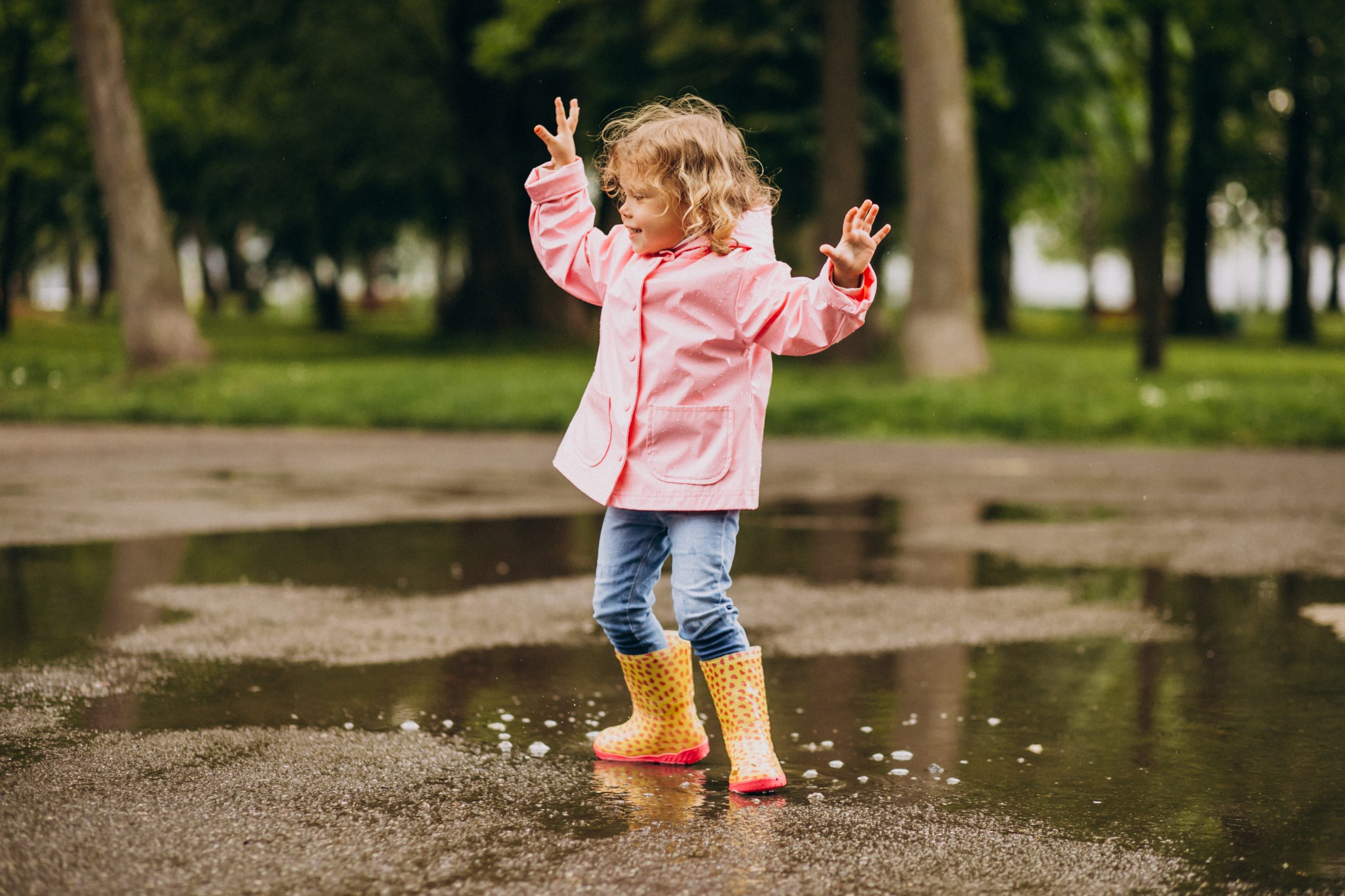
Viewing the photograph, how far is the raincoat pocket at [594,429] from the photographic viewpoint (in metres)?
4.02

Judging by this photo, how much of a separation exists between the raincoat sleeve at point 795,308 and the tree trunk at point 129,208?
14996 mm

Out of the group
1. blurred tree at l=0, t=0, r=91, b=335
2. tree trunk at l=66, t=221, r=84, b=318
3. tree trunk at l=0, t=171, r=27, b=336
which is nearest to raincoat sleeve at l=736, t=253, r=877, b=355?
blurred tree at l=0, t=0, r=91, b=335

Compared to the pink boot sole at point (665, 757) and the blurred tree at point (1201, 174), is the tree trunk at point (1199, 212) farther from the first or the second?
the pink boot sole at point (665, 757)

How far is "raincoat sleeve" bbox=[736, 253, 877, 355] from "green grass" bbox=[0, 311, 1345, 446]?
430 inches

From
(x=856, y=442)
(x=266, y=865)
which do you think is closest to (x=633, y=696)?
(x=266, y=865)

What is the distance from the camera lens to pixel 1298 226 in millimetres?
37406

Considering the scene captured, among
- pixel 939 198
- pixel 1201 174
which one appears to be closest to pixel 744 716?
pixel 939 198

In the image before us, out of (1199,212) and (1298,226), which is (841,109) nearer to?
(1298,226)

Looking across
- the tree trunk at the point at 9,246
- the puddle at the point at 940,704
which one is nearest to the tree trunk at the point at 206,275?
the tree trunk at the point at 9,246

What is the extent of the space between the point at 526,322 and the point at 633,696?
25951mm

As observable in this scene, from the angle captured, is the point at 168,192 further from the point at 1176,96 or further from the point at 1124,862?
the point at 1124,862

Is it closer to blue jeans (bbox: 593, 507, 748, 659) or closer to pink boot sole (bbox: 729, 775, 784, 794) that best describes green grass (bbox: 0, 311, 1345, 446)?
blue jeans (bbox: 593, 507, 748, 659)

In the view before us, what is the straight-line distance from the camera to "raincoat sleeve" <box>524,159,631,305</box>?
163 inches

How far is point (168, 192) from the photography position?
133 ft
